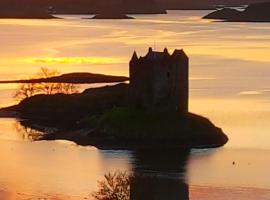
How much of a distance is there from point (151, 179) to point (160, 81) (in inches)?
493

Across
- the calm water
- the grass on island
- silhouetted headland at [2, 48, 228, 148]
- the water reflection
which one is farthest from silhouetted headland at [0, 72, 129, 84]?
the water reflection

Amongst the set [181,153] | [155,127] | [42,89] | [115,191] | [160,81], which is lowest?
[181,153]

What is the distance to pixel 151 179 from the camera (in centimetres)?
4106

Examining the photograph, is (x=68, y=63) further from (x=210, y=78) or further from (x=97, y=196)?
(x=97, y=196)

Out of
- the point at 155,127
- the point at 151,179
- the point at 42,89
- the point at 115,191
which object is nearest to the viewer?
the point at 115,191

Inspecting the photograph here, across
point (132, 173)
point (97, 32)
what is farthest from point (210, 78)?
point (97, 32)

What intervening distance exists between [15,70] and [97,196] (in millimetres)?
64490

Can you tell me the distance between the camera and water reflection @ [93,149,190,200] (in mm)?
34094

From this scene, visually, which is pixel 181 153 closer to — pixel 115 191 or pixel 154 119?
pixel 154 119

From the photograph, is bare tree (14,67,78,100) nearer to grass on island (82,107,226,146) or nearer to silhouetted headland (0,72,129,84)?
silhouetted headland (0,72,129,84)

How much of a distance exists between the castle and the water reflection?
4.05m

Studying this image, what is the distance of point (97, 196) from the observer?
34094 mm

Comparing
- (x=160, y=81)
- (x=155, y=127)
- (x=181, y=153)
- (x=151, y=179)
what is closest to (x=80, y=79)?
(x=160, y=81)

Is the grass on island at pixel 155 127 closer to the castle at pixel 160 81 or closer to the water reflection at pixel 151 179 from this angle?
the castle at pixel 160 81
